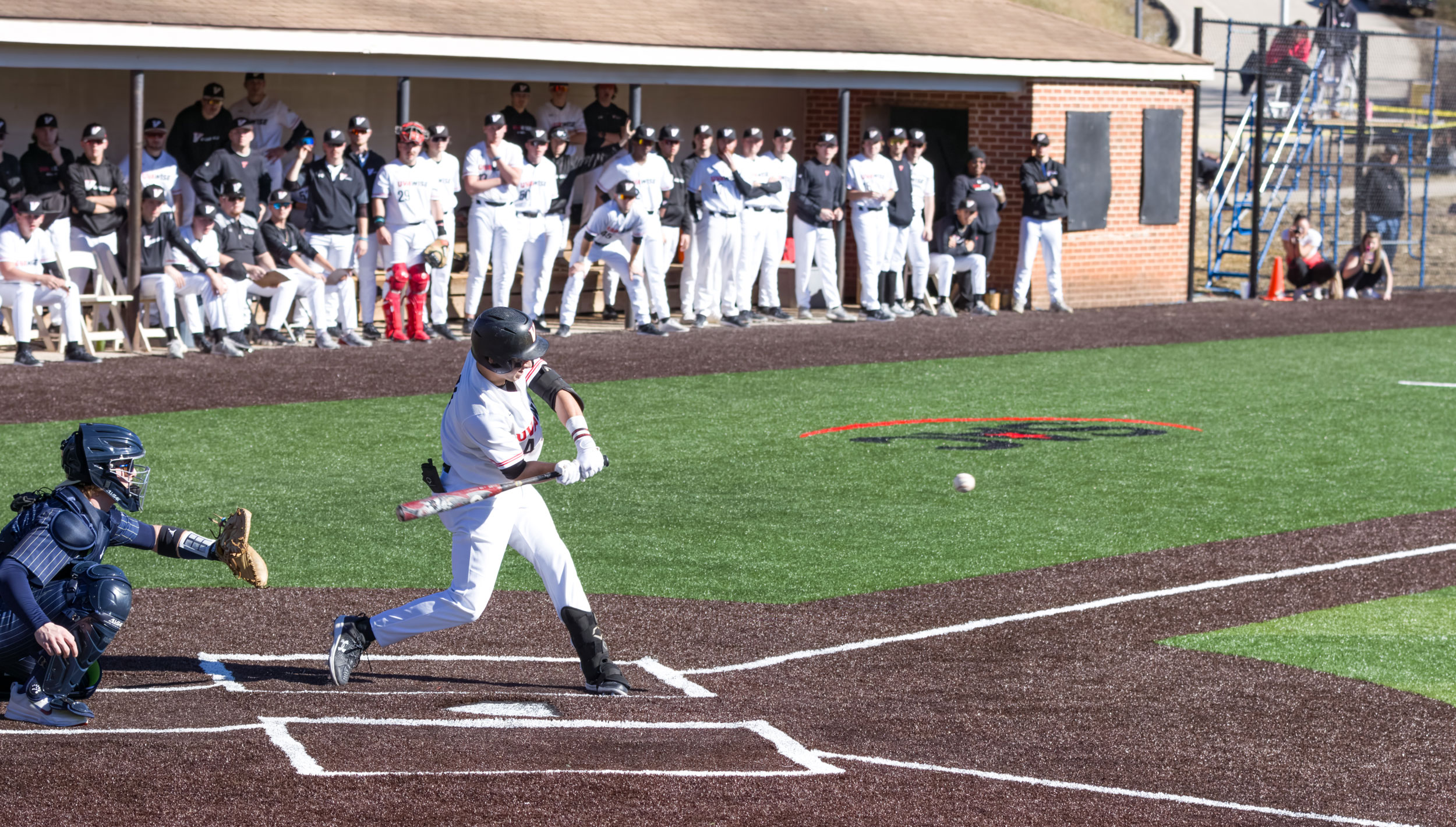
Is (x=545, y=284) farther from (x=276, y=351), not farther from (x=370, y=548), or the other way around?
(x=370, y=548)

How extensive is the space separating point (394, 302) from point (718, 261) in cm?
380

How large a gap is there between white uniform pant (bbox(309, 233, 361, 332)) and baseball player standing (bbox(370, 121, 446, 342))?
1.09 ft

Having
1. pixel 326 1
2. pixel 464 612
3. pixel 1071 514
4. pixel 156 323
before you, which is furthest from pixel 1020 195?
pixel 464 612

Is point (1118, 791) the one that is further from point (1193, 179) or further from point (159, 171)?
point (1193, 179)

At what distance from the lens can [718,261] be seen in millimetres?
18750

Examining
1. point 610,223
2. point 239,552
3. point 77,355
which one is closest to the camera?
point 239,552

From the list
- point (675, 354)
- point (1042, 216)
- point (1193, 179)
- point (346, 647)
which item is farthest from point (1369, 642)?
point (1193, 179)

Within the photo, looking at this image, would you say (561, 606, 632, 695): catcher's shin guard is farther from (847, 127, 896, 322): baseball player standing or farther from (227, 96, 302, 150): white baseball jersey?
(847, 127, 896, 322): baseball player standing

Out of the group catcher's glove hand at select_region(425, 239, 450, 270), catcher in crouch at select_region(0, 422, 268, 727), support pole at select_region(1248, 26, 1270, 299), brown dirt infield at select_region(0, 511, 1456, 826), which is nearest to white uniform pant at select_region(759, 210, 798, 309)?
catcher's glove hand at select_region(425, 239, 450, 270)

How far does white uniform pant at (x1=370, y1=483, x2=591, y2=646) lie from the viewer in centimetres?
648

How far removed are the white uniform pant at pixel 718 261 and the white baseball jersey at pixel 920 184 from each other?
2.20m

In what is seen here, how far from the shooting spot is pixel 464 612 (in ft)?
21.5

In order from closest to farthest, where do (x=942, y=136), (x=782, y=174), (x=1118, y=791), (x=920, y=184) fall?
(x=1118, y=791) → (x=782, y=174) → (x=920, y=184) → (x=942, y=136)

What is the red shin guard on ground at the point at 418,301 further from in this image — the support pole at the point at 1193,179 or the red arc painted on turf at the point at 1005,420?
the support pole at the point at 1193,179
